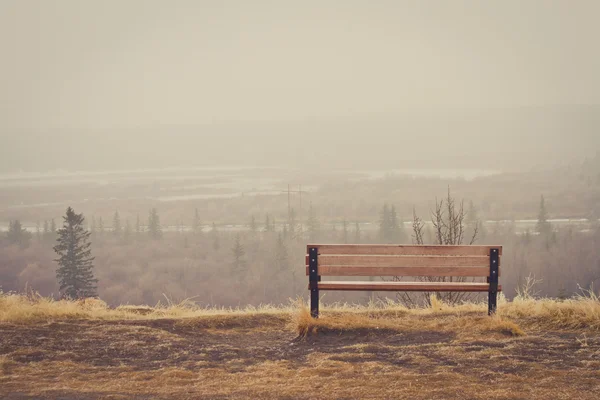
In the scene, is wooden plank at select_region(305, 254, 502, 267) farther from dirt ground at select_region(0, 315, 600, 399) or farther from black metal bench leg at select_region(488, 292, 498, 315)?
dirt ground at select_region(0, 315, 600, 399)

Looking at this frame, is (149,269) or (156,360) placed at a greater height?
(156,360)

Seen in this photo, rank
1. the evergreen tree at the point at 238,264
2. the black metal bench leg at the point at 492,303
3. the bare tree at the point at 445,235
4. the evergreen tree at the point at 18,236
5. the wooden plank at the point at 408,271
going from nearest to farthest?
the wooden plank at the point at 408,271 → the black metal bench leg at the point at 492,303 → the bare tree at the point at 445,235 → the evergreen tree at the point at 18,236 → the evergreen tree at the point at 238,264

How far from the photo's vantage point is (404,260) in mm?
9000

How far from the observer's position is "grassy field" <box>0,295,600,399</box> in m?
6.09

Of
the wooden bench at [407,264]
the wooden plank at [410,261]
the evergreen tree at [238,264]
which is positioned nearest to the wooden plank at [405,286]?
the wooden bench at [407,264]

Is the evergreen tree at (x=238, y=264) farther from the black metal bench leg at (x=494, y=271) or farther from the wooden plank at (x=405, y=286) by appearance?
the black metal bench leg at (x=494, y=271)

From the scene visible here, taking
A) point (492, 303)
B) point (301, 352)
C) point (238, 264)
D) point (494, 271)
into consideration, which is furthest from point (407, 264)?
point (238, 264)

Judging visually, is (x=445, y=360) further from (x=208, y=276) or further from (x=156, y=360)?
(x=208, y=276)

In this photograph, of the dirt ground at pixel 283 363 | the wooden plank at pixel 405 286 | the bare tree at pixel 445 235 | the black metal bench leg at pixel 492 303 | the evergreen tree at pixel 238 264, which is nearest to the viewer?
the dirt ground at pixel 283 363

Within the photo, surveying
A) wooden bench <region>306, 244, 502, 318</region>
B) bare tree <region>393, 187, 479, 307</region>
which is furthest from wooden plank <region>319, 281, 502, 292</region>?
bare tree <region>393, 187, 479, 307</region>

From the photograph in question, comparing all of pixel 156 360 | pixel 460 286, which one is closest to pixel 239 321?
pixel 156 360

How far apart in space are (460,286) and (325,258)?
1981 millimetres

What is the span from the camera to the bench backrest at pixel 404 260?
29.4 ft

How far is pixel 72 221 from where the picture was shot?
204 feet
